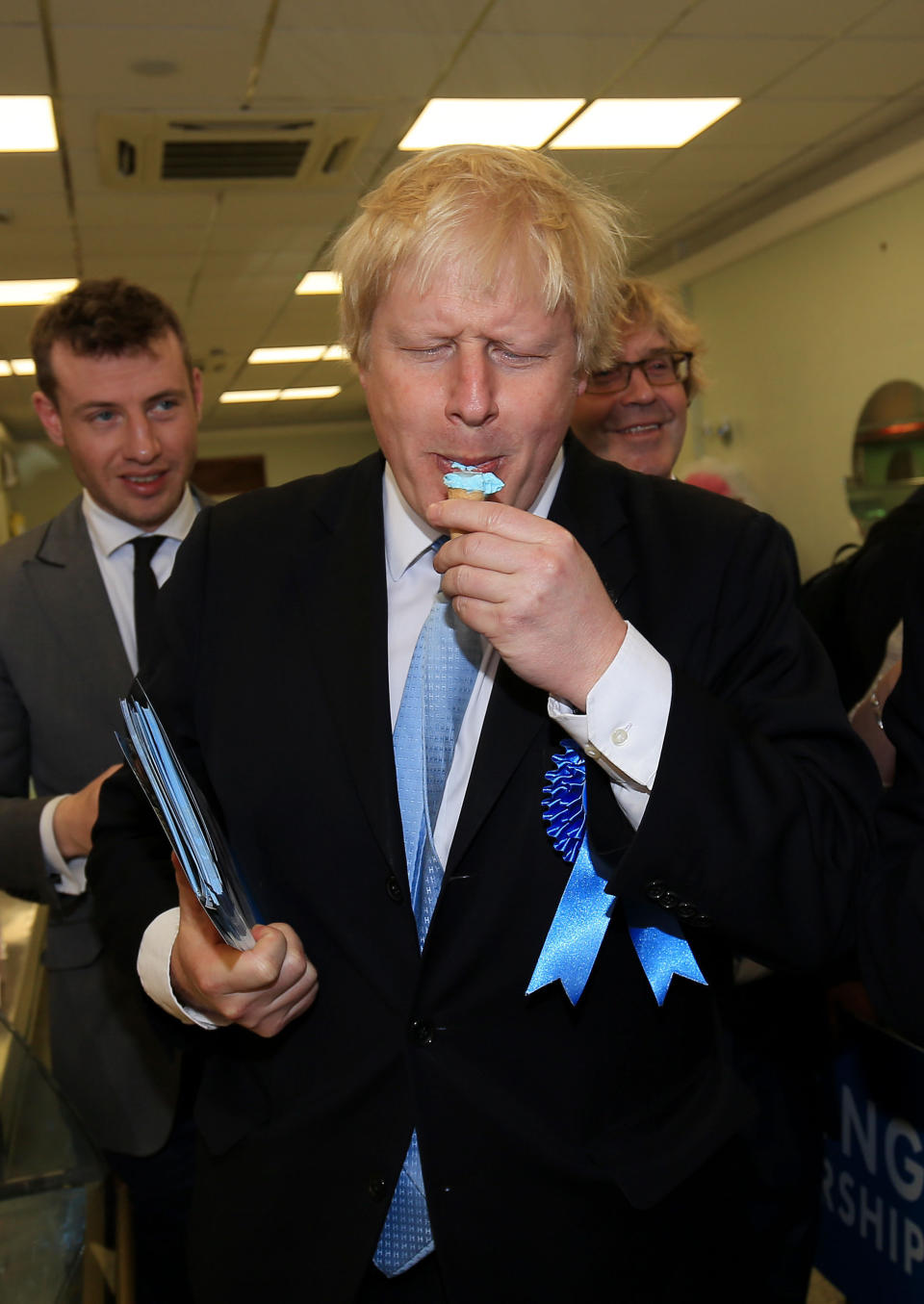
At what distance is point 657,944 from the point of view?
1.28m

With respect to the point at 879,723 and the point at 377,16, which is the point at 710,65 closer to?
the point at 377,16

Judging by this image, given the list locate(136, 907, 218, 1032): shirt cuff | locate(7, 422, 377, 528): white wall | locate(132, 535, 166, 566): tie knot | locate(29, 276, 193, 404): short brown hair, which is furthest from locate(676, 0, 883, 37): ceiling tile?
locate(7, 422, 377, 528): white wall

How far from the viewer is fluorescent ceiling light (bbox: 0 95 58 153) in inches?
192

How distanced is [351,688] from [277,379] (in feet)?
38.7

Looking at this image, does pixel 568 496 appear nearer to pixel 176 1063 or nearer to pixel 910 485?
pixel 176 1063

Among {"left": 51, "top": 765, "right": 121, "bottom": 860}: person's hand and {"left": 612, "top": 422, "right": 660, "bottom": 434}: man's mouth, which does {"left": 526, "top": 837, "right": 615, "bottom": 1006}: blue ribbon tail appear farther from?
{"left": 612, "top": 422, "right": 660, "bottom": 434}: man's mouth

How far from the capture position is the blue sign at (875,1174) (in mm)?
2127

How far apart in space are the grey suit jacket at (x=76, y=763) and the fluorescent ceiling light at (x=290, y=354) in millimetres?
9134

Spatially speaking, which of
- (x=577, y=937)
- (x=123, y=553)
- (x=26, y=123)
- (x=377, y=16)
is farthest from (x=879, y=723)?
(x=26, y=123)

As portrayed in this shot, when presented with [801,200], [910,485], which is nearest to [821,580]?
[910,485]

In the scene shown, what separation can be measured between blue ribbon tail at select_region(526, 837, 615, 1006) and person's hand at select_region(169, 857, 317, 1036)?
26 centimetres

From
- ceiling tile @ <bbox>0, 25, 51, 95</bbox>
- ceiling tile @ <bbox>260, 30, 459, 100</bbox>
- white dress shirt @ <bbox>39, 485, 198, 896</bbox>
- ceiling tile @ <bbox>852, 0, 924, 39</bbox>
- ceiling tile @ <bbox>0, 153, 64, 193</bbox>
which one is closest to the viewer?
white dress shirt @ <bbox>39, 485, 198, 896</bbox>

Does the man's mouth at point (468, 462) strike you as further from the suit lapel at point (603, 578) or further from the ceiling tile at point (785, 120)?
the ceiling tile at point (785, 120)

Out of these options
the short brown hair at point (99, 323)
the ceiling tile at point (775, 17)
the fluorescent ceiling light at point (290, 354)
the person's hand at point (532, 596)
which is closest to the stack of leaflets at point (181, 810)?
the person's hand at point (532, 596)
